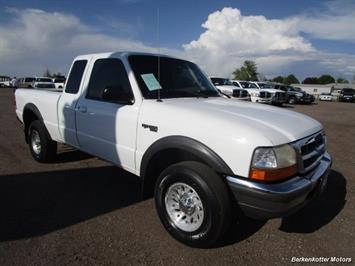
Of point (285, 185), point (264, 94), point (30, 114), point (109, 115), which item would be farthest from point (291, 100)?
point (285, 185)

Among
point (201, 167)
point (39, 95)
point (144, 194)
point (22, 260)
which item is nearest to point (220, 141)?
point (201, 167)

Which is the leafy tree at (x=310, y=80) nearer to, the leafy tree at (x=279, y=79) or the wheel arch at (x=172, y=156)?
the leafy tree at (x=279, y=79)

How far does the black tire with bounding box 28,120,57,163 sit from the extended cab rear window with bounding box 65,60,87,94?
3.51ft

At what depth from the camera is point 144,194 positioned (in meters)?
3.58

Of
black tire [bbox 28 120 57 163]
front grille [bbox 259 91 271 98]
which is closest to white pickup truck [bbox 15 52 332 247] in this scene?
black tire [bbox 28 120 57 163]

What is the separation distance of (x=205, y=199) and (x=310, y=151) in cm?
119

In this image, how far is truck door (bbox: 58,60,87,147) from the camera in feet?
15.1

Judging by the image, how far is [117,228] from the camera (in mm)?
3416

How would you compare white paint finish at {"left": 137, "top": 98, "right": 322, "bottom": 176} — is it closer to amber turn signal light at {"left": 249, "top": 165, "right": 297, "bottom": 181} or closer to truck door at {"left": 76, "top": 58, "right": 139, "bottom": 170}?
amber turn signal light at {"left": 249, "top": 165, "right": 297, "bottom": 181}

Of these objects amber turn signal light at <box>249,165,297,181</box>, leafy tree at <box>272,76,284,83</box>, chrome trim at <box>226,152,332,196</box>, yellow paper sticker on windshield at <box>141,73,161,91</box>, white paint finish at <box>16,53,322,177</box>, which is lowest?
chrome trim at <box>226,152,332,196</box>

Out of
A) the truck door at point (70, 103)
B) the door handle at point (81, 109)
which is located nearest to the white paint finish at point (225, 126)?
the door handle at point (81, 109)

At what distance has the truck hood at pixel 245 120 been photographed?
9.00ft

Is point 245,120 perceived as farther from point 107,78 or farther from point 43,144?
point 43,144

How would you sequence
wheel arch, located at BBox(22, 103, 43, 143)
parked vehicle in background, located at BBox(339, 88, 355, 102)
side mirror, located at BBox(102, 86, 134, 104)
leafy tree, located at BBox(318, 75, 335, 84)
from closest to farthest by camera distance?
side mirror, located at BBox(102, 86, 134, 104) → wheel arch, located at BBox(22, 103, 43, 143) → parked vehicle in background, located at BBox(339, 88, 355, 102) → leafy tree, located at BBox(318, 75, 335, 84)
